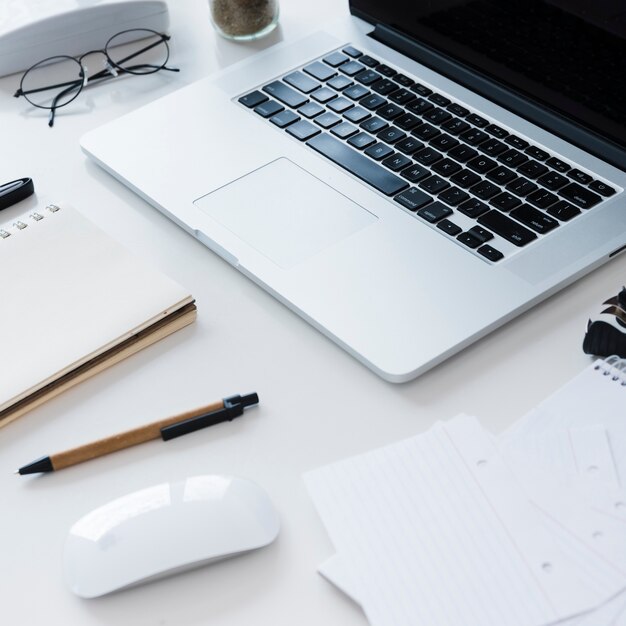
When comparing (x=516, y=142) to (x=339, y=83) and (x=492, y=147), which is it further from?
(x=339, y=83)

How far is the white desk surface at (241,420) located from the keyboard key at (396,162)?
185 mm

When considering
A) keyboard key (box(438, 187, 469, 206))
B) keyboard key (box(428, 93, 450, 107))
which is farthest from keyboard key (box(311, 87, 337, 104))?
keyboard key (box(438, 187, 469, 206))

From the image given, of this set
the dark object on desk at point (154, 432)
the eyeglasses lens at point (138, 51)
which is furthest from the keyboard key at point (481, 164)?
the eyeglasses lens at point (138, 51)

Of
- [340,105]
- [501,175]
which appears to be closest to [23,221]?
[340,105]

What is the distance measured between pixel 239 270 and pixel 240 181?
0.37 feet

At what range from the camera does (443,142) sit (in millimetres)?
947

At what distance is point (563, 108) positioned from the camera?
0.93 metres

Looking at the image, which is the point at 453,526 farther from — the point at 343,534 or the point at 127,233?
the point at 127,233

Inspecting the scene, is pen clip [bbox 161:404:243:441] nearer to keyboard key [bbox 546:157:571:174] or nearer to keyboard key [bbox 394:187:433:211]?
keyboard key [bbox 394:187:433:211]

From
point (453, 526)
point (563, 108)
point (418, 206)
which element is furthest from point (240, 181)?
point (453, 526)

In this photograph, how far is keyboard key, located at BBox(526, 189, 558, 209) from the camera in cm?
86

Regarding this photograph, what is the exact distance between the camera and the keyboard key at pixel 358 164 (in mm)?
909

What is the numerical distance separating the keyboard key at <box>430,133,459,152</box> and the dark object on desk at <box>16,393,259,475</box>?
34 centimetres

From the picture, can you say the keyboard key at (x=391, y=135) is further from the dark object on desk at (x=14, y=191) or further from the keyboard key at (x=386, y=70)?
the dark object on desk at (x=14, y=191)
